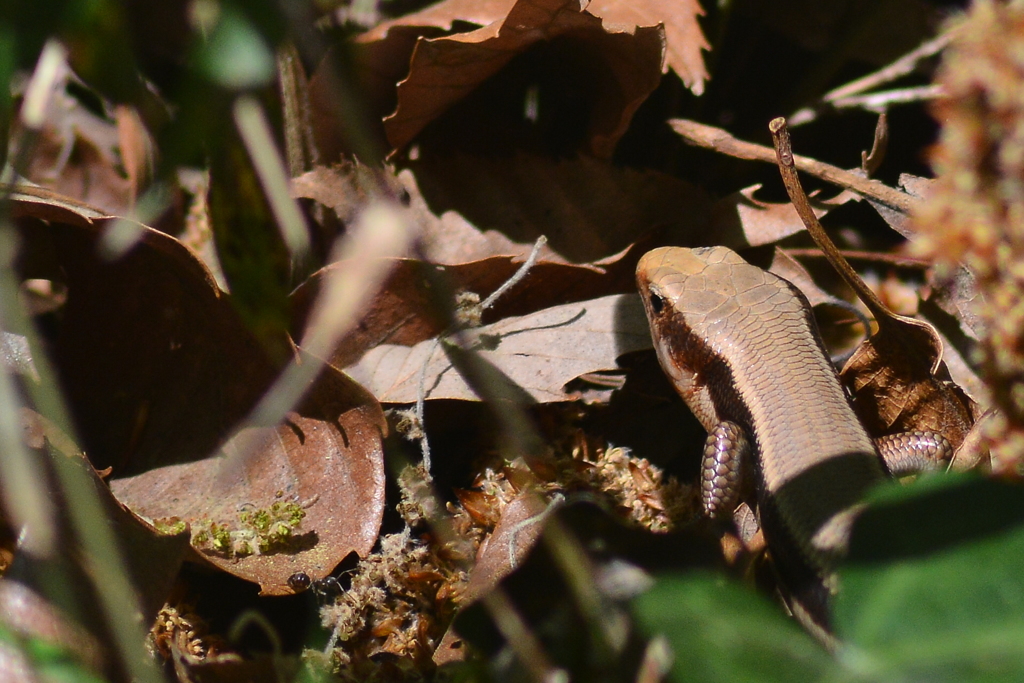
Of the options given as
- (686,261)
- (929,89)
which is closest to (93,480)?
(686,261)

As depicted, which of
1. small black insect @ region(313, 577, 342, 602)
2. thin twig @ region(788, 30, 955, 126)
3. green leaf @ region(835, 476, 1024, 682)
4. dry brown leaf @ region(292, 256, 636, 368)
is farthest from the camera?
thin twig @ region(788, 30, 955, 126)

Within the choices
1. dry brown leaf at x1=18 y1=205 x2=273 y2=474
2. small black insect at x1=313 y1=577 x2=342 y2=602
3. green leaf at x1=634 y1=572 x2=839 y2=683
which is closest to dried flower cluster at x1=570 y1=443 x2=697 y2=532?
small black insect at x1=313 y1=577 x2=342 y2=602

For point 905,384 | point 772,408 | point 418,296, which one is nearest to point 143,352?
point 418,296

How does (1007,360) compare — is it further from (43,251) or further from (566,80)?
(43,251)

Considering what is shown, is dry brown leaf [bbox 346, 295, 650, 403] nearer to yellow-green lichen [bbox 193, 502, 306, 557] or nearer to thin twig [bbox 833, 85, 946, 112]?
yellow-green lichen [bbox 193, 502, 306, 557]

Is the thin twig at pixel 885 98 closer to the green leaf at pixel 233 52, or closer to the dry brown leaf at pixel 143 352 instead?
the dry brown leaf at pixel 143 352

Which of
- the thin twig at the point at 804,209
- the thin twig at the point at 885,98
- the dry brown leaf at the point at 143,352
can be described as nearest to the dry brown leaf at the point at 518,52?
the thin twig at the point at 804,209

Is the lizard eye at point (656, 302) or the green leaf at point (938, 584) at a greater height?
the green leaf at point (938, 584)
